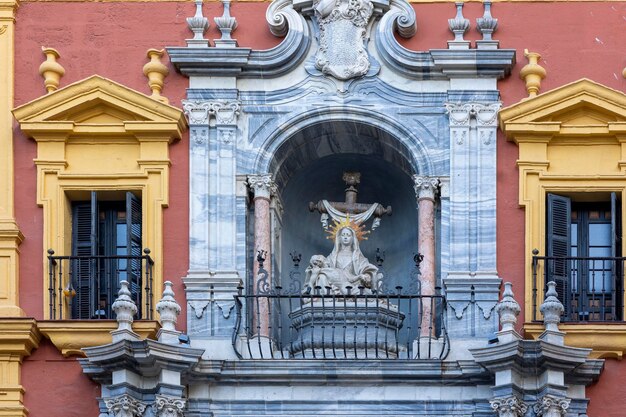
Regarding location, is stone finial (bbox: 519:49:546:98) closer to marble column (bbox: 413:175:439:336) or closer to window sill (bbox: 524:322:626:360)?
marble column (bbox: 413:175:439:336)

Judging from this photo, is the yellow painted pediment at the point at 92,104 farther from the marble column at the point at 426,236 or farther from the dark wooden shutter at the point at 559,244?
the dark wooden shutter at the point at 559,244

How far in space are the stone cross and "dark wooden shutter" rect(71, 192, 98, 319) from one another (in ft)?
9.07

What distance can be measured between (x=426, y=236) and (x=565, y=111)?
2128mm

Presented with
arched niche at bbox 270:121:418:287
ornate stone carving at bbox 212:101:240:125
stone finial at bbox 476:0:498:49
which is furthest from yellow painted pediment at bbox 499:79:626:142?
ornate stone carving at bbox 212:101:240:125

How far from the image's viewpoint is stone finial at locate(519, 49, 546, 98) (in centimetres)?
3388

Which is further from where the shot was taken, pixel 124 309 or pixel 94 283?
pixel 94 283

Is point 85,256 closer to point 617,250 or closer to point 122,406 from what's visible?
point 122,406

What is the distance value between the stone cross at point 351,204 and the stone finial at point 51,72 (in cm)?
336

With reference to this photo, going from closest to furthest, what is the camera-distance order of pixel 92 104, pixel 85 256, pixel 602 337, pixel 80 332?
pixel 602 337
pixel 80 332
pixel 85 256
pixel 92 104

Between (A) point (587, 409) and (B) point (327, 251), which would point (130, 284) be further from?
(A) point (587, 409)

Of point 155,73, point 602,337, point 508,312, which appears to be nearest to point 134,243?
point 155,73

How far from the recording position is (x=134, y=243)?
33719mm

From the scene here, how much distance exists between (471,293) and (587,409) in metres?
1.84

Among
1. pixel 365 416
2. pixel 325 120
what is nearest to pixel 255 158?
pixel 325 120
